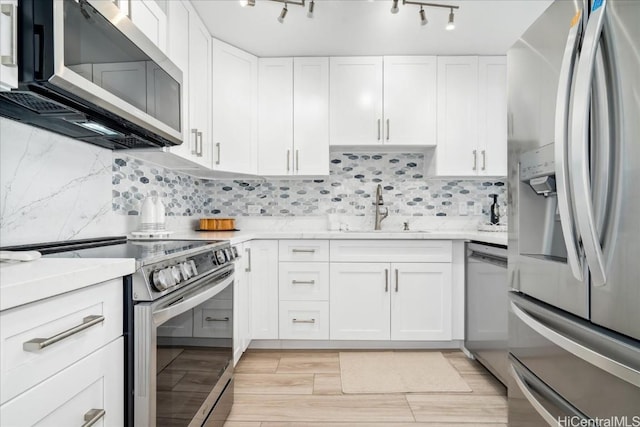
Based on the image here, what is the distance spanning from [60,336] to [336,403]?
1.67 m

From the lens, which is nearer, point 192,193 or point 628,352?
point 628,352

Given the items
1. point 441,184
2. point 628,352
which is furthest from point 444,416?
point 441,184

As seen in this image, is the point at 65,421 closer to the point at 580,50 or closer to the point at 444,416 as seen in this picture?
the point at 580,50

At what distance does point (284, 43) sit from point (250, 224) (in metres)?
1.58

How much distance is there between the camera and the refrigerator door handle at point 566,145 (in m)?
0.98

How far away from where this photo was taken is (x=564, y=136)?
0.98 meters

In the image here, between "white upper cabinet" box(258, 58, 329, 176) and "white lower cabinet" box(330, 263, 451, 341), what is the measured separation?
0.98 metres

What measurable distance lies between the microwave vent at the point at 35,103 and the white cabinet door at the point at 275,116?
1940 millimetres

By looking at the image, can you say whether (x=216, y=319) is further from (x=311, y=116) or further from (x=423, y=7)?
(x=423, y=7)

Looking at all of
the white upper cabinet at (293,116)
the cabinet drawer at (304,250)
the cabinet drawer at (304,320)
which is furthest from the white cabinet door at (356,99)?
the cabinet drawer at (304,320)

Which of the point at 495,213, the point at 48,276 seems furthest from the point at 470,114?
the point at 48,276

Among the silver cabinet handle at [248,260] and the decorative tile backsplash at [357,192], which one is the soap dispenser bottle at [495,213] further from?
the silver cabinet handle at [248,260]

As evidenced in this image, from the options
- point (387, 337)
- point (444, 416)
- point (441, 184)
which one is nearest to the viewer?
point (444, 416)

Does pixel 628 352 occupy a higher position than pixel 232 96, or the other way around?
pixel 232 96
